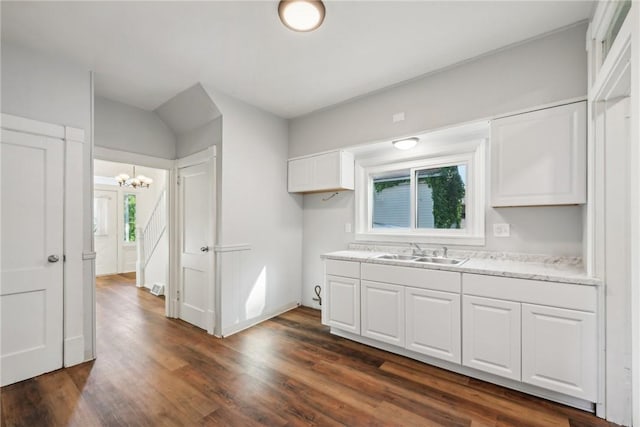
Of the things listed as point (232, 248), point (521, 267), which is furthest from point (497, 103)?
point (232, 248)

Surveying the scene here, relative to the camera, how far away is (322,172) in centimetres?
350

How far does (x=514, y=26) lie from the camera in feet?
6.89

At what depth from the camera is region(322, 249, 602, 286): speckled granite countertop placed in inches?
73.2

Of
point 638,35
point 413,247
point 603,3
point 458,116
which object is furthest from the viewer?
point 413,247

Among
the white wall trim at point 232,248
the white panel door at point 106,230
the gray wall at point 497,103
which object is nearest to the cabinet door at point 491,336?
the gray wall at point 497,103

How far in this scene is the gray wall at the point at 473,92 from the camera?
6.99 ft

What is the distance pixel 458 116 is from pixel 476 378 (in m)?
2.31

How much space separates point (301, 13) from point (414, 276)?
2232 mm

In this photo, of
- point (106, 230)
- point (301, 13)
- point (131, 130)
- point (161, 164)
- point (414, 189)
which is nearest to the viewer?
point (301, 13)

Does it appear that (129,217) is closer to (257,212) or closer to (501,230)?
(257,212)

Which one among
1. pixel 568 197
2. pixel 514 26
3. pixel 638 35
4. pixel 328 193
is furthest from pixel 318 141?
pixel 638 35

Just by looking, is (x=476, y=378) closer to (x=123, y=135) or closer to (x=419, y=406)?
(x=419, y=406)

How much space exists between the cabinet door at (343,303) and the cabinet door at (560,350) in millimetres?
1403

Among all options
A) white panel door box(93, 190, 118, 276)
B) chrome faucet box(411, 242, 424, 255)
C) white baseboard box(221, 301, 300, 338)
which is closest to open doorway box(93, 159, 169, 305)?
white panel door box(93, 190, 118, 276)
